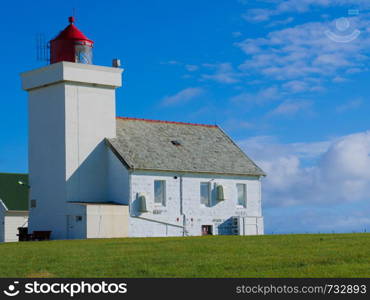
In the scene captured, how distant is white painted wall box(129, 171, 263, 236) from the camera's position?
4353 centimetres

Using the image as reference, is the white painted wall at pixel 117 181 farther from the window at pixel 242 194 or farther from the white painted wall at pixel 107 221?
the window at pixel 242 194

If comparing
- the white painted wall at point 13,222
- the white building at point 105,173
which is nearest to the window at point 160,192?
the white building at point 105,173

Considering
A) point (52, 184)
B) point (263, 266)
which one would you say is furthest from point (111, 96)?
point (263, 266)

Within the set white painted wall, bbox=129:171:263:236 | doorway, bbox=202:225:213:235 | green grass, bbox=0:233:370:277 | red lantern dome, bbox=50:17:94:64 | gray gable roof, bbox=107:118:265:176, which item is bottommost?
doorway, bbox=202:225:213:235

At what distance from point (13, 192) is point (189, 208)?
54.6 feet

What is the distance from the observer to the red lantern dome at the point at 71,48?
44688 millimetres

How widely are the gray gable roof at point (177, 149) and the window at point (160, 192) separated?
36.7 inches

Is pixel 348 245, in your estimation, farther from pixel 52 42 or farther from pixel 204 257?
pixel 52 42

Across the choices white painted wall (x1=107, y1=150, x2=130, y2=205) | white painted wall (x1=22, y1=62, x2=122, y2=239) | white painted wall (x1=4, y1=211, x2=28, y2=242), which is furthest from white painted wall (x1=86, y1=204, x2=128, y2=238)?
white painted wall (x1=4, y1=211, x2=28, y2=242)

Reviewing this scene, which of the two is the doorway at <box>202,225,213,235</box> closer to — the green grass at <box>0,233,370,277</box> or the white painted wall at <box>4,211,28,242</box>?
the white painted wall at <box>4,211,28,242</box>

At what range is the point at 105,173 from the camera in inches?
1772

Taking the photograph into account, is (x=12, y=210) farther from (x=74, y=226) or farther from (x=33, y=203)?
(x=74, y=226)

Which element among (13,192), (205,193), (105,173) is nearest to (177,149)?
(205,193)

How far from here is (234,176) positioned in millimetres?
48656
